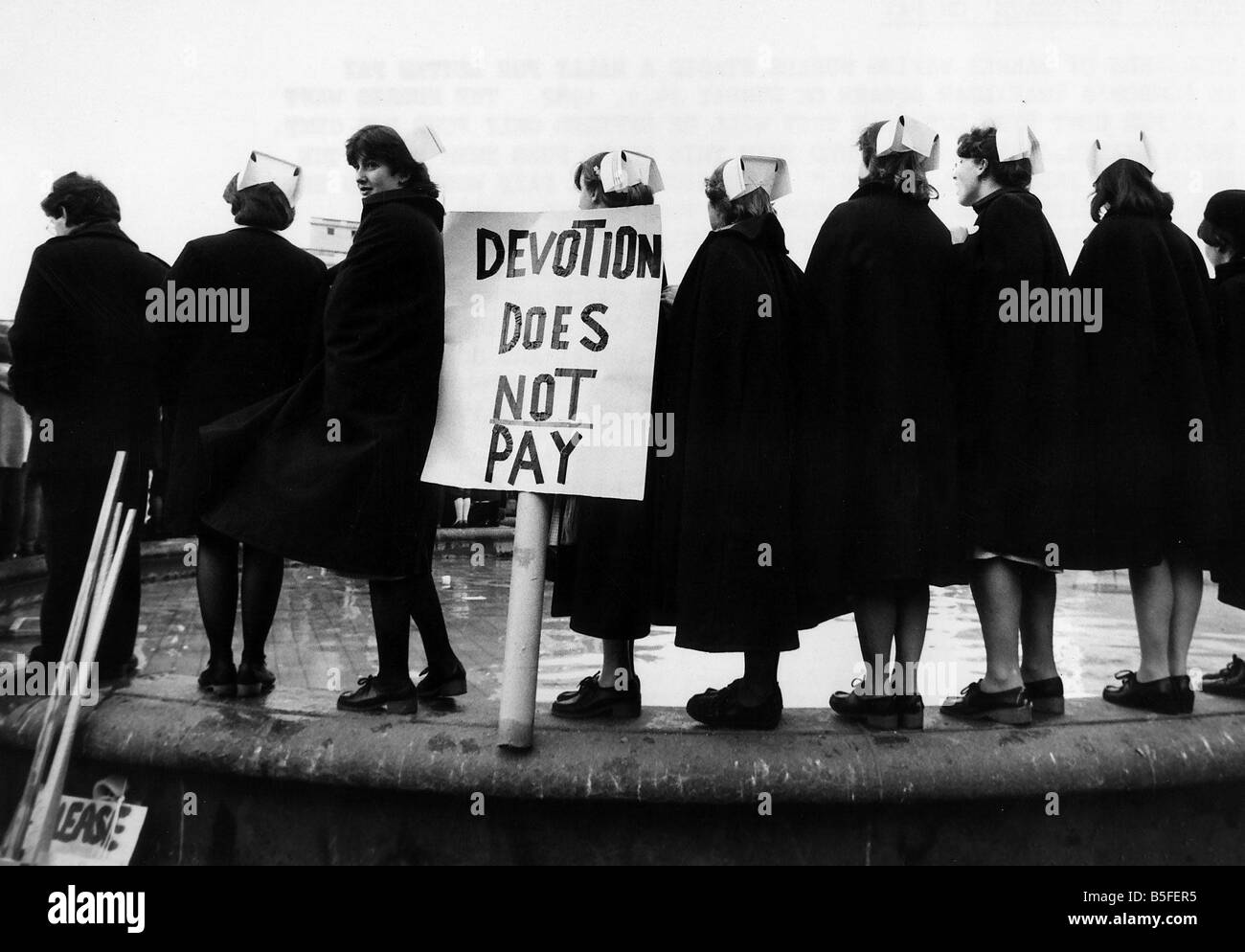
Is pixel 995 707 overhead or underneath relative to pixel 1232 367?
underneath

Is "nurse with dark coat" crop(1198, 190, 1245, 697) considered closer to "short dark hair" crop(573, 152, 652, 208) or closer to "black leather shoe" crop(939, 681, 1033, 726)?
"black leather shoe" crop(939, 681, 1033, 726)

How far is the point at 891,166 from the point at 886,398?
2.52ft

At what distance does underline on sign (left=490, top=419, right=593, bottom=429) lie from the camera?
3.04 metres

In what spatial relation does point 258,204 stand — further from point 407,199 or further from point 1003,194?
point 1003,194

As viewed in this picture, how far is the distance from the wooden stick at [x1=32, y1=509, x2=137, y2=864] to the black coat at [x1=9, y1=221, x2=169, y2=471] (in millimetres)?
543

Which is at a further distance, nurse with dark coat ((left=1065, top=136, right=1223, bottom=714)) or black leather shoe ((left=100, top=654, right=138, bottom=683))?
black leather shoe ((left=100, top=654, right=138, bottom=683))

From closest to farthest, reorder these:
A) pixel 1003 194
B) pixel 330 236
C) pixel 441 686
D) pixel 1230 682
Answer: pixel 1003 194 < pixel 441 686 < pixel 1230 682 < pixel 330 236

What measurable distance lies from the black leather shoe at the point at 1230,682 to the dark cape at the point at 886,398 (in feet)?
4.27

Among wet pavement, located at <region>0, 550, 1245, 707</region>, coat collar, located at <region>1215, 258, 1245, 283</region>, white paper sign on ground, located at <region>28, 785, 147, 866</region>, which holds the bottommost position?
white paper sign on ground, located at <region>28, 785, 147, 866</region>

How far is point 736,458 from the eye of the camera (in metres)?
3.20

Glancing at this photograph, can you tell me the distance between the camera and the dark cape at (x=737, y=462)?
3.14 m

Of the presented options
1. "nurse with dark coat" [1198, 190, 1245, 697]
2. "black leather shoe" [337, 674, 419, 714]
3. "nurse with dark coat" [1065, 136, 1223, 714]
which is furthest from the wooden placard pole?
"nurse with dark coat" [1198, 190, 1245, 697]

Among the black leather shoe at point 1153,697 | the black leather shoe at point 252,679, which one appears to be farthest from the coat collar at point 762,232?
the black leather shoe at point 252,679

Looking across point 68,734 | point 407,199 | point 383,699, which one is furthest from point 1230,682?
point 68,734
